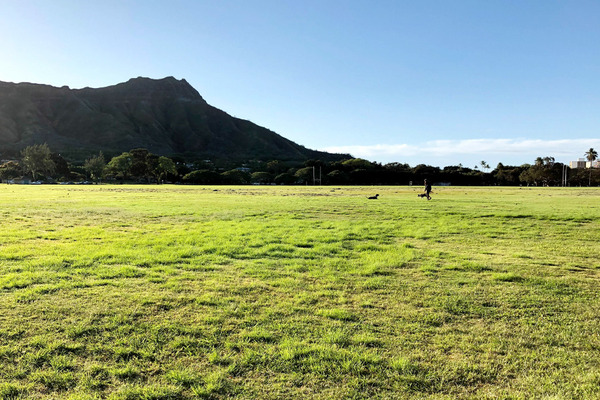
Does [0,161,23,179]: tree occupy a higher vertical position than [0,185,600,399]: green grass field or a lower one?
higher

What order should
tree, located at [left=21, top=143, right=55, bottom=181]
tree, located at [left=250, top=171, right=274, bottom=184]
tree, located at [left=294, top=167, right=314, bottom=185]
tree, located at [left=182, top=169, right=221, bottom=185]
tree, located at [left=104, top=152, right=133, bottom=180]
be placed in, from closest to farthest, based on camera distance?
1. tree, located at [left=21, top=143, right=55, bottom=181]
2. tree, located at [left=104, top=152, right=133, bottom=180]
3. tree, located at [left=182, top=169, right=221, bottom=185]
4. tree, located at [left=294, top=167, right=314, bottom=185]
5. tree, located at [left=250, top=171, right=274, bottom=184]

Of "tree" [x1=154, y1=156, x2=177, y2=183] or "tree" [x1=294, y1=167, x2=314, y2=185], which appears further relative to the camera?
Answer: "tree" [x1=294, y1=167, x2=314, y2=185]

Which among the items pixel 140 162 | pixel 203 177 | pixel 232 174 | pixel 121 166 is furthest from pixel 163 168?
pixel 232 174

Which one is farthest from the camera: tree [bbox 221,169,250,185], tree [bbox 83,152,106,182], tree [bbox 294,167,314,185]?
tree [bbox 294,167,314,185]

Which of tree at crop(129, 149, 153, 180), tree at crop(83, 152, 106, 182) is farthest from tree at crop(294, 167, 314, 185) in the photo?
tree at crop(83, 152, 106, 182)

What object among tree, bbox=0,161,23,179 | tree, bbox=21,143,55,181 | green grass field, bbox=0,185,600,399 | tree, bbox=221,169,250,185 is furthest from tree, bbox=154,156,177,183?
green grass field, bbox=0,185,600,399

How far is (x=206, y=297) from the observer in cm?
745

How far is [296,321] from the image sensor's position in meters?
6.33

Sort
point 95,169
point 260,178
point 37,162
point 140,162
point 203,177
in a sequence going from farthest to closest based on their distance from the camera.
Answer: point 260,178, point 95,169, point 203,177, point 140,162, point 37,162

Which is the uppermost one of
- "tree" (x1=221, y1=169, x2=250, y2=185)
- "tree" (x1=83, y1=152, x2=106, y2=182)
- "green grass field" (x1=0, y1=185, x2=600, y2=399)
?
"tree" (x1=83, y1=152, x2=106, y2=182)

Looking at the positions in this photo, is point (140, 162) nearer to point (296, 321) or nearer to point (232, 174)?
point (232, 174)

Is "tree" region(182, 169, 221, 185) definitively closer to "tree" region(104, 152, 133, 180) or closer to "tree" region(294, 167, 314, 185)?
"tree" region(104, 152, 133, 180)

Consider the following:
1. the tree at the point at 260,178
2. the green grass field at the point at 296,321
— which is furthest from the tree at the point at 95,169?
the green grass field at the point at 296,321

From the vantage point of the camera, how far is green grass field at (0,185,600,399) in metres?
4.55
